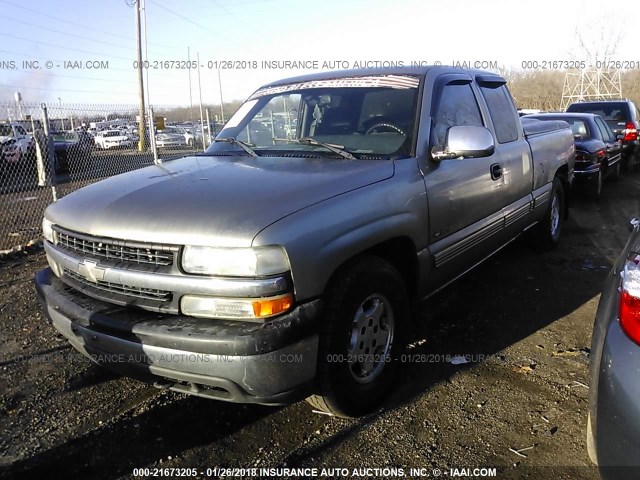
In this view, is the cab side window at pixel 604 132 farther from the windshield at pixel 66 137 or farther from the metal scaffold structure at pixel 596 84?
the metal scaffold structure at pixel 596 84

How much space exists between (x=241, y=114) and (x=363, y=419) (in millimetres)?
2545

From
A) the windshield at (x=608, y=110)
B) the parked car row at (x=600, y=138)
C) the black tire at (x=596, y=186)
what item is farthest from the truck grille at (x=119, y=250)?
the windshield at (x=608, y=110)

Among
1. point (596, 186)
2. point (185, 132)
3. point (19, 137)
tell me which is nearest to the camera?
point (596, 186)

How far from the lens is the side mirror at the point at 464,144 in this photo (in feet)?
10.5

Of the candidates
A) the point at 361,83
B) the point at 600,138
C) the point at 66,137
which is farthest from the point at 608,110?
the point at 66,137

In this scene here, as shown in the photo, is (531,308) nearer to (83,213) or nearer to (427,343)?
(427,343)

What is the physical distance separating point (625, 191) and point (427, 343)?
8.72m

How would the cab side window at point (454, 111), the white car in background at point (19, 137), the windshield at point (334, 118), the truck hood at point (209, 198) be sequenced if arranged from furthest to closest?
the white car in background at point (19, 137), the cab side window at point (454, 111), the windshield at point (334, 118), the truck hood at point (209, 198)

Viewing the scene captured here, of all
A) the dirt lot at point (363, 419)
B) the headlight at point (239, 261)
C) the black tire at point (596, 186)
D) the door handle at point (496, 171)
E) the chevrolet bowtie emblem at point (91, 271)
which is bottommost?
the dirt lot at point (363, 419)

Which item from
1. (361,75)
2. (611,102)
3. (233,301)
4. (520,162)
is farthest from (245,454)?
(611,102)

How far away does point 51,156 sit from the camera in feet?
24.5

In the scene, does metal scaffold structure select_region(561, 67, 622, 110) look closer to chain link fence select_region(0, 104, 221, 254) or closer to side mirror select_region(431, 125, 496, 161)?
chain link fence select_region(0, 104, 221, 254)

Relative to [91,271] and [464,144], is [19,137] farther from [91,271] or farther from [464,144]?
[464,144]

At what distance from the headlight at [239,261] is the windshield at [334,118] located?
1.26 metres
